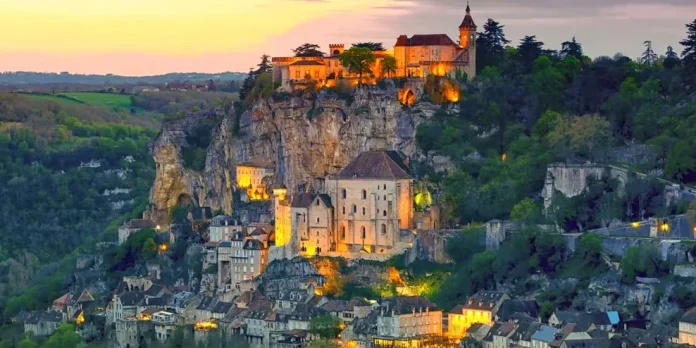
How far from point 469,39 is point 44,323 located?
26412 millimetres

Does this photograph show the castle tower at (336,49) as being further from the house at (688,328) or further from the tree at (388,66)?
the house at (688,328)

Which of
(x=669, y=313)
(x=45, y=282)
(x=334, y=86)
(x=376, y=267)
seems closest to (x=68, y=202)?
(x=45, y=282)

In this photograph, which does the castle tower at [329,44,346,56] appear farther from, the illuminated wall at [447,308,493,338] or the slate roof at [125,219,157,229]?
the illuminated wall at [447,308,493,338]

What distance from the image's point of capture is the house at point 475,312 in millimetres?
92000

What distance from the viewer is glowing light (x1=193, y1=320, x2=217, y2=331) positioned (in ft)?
326

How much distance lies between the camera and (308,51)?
11762 centimetres

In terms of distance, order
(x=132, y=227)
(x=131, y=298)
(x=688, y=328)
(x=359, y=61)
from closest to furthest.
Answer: (x=688, y=328) < (x=131, y=298) < (x=359, y=61) < (x=132, y=227)

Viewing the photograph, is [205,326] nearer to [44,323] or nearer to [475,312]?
[44,323]

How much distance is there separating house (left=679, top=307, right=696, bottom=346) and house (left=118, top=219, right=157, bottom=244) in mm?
41970

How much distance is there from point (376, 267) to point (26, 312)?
80.6ft

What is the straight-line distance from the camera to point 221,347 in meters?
97.1

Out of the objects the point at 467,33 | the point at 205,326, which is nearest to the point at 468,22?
the point at 467,33

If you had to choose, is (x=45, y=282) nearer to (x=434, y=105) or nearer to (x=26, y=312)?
(x=26, y=312)

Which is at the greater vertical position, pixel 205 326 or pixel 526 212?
pixel 526 212
